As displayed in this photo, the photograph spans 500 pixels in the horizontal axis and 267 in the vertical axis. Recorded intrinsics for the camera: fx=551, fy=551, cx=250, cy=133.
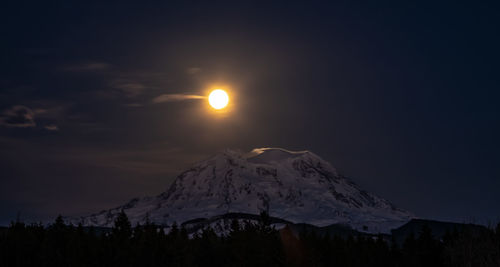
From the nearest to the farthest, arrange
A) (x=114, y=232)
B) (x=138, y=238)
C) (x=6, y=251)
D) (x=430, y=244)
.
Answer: (x=114, y=232) < (x=138, y=238) < (x=6, y=251) < (x=430, y=244)

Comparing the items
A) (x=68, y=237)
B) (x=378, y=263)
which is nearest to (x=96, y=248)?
(x=68, y=237)

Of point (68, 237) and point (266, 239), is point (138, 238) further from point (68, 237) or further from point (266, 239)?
point (266, 239)

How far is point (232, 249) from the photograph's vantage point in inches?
3999

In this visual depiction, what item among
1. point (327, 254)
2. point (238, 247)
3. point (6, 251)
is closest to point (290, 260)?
point (327, 254)

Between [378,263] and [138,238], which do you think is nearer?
[138,238]

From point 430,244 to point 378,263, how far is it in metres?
11.3

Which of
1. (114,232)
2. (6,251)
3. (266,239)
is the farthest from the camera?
(6,251)

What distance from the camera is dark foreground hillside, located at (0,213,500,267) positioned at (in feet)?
259

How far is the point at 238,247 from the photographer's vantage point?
9588 cm

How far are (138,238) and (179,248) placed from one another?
10839 millimetres

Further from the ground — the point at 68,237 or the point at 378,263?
the point at 68,237

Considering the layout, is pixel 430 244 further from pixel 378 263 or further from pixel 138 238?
pixel 138 238

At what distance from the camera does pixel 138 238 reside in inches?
3669

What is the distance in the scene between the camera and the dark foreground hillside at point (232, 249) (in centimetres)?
7888
